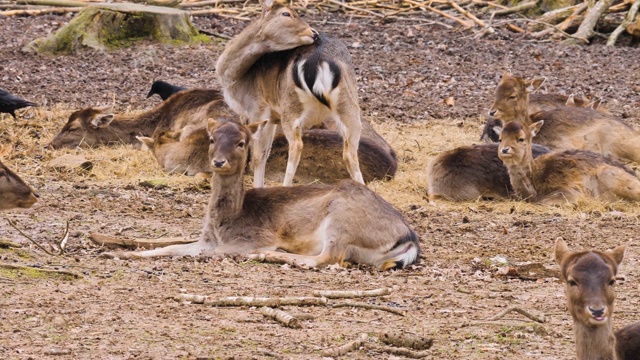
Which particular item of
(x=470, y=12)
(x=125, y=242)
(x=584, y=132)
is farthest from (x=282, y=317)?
(x=470, y=12)

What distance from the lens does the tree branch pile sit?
71.9ft

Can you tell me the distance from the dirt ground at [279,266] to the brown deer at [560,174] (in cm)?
24

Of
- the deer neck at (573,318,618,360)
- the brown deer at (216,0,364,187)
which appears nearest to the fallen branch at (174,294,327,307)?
the deer neck at (573,318,618,360)

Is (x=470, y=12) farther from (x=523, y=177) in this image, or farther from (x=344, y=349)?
(x=344, y=349)

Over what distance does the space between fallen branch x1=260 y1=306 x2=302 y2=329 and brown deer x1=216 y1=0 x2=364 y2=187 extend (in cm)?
450

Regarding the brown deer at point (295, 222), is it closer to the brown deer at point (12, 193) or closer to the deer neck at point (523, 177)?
the brown deer at point (12, 193)

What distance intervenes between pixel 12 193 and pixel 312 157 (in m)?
4.39

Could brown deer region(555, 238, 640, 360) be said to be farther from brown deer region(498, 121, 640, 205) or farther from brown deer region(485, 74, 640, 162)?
brown deer region(485, 74, 640, 162)

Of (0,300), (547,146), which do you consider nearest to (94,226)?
(0,300)

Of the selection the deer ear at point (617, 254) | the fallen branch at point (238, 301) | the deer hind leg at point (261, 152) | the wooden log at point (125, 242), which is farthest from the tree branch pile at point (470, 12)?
the deer ear at point (617, 254)

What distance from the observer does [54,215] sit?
397 inches

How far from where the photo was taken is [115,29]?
19.8 m

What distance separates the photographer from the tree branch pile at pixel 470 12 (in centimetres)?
2191

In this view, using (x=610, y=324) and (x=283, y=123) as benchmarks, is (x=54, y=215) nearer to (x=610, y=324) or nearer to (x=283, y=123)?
(x=283, y=123)
